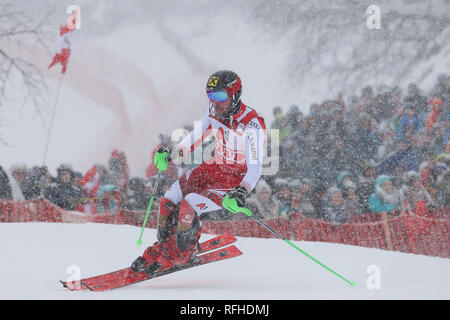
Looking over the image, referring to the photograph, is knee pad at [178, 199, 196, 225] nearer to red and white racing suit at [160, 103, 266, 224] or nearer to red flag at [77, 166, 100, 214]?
red and white racing suit at [160, 103, 266, 224]

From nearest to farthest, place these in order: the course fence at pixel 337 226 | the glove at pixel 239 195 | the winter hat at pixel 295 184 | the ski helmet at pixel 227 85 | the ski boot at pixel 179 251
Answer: the glove at pixel 239 195 → the ski helmet at pixel 227 85 → the ski boot at pixel 179 251 → the course fence at pixel 337 226 → the winter hat at pixel 295 184

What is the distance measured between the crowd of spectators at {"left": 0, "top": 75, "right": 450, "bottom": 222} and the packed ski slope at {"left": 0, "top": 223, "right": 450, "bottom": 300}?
87cm

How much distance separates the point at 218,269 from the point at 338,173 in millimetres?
3083

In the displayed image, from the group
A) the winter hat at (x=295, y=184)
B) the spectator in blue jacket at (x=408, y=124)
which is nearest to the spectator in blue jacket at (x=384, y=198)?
the winter hat at (x=295, y=184)

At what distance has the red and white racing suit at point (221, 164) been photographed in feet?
13.7

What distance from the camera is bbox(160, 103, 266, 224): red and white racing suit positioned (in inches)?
165

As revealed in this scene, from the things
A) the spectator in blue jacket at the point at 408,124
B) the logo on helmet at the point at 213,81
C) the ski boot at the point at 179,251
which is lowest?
the ski boot at the point at 179,251

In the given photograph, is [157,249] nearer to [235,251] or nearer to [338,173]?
[235,251]

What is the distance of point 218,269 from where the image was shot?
541 cm

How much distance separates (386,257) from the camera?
20.0ft

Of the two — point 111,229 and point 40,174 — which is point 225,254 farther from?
point 40,174

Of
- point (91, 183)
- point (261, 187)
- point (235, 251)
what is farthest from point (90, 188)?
point (235, 251)

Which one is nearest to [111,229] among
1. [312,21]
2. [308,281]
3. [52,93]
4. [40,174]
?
[40,174]

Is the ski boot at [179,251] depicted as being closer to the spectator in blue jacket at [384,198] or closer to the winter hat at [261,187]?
the winter hat at [261,187]
